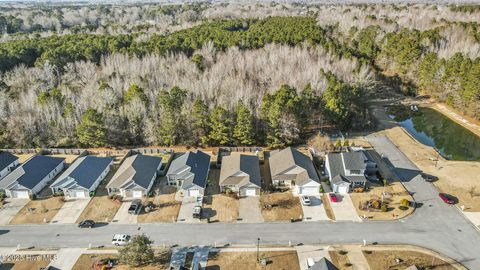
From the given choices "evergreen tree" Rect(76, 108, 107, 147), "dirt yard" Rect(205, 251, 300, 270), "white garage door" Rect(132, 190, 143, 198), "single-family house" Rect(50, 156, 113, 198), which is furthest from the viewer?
"evergreen tree" Rect(76, 108, 107, 147)

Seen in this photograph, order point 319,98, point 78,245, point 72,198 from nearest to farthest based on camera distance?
point 78,245 → point 72,198 → point 319,98

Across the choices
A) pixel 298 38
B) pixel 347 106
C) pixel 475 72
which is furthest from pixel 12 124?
pixel 475 72

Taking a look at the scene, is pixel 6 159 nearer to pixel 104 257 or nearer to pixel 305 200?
pixel 104 257

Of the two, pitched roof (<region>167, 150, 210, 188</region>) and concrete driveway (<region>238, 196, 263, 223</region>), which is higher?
pitched roof (<region>167, 150, 210, 188</region>)

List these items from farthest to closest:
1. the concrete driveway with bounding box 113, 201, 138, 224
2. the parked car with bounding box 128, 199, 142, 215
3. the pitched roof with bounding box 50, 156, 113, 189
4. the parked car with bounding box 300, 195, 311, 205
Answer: the pitched roof with bounding box 50, 156, 113, 189 < the parked car with bounding box 300, 195, 311, 205 < the parked car with bounding box 128, 199, 142, 215 < the concrete driveway with bounding box 113, 201, 138, 224

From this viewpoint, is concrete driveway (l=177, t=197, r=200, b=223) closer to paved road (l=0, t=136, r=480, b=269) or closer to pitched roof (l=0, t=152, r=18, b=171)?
paved road (l=0, t=136, r=480, b=269)

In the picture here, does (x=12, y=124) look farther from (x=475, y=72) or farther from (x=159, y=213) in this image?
(x=475, y=72)

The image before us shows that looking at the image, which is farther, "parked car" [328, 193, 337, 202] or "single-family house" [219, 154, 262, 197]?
"single-family house" [219, 154, 262, 197]

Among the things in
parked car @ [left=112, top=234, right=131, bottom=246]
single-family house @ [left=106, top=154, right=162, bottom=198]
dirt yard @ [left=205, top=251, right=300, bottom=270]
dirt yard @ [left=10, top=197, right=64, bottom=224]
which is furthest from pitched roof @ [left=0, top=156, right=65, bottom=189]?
dirt yard @ [left=205, top=251, right=300, bottom=270]
